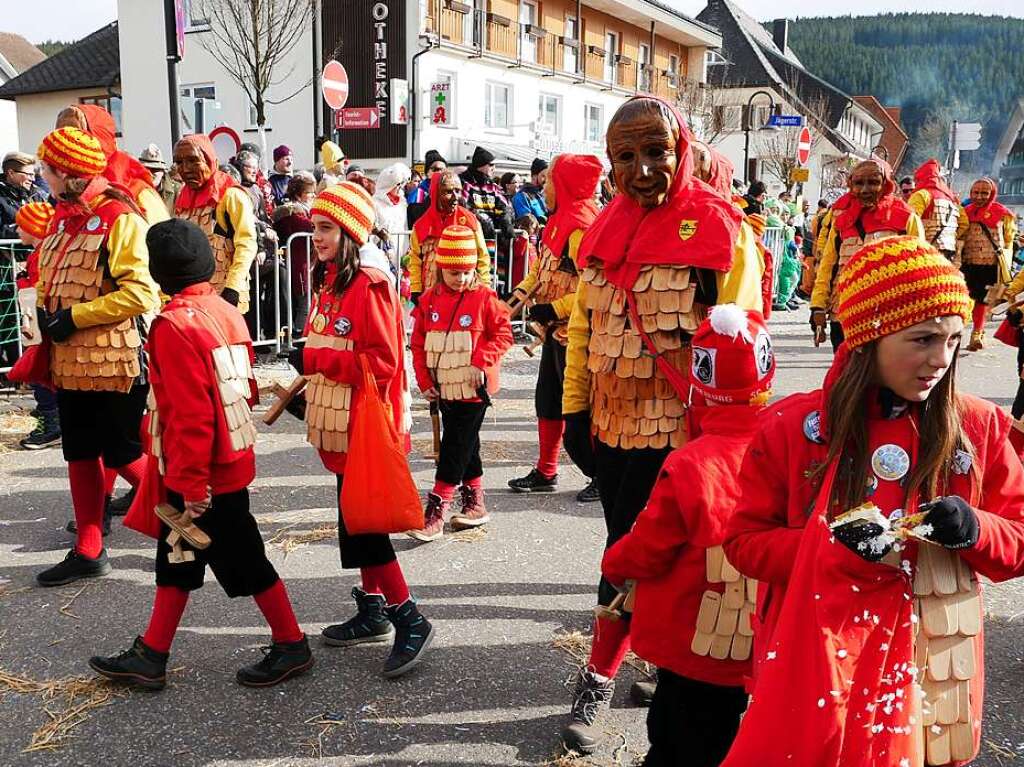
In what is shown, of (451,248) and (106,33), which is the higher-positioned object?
(106,33)

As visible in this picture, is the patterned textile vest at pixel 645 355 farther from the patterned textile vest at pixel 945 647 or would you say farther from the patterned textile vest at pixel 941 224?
the patterned textile vest at pixel 941 224

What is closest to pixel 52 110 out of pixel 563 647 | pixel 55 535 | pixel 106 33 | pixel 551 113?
pixel 106 33

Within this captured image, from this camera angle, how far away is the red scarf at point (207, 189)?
6238 mm

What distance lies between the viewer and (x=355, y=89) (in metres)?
28.5

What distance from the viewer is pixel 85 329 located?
443cm

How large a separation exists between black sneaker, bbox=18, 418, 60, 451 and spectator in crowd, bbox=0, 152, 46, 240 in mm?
2754

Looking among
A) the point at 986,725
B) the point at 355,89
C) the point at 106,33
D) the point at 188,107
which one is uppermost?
the point at 106,33

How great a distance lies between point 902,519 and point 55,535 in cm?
474

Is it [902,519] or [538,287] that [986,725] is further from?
[538,287]

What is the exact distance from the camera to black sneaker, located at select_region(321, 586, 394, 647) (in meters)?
3.83

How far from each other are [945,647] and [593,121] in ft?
118

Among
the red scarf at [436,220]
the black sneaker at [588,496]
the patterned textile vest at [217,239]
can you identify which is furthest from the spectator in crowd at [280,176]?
the black sneaker at [588,496]

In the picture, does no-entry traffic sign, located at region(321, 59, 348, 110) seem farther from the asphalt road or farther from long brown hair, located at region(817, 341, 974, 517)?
long brown hair, located at region(817, 341, 974, 517)

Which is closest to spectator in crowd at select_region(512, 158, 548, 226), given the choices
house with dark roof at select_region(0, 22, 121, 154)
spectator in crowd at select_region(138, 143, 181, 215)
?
spectator in crowd at select_region(138, 143, 181, 215)
